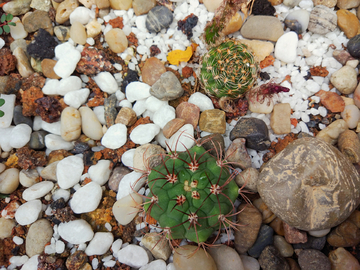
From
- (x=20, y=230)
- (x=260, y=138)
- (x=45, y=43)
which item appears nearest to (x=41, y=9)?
(x=45, y=43)

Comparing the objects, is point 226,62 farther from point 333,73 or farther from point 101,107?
point 101,107

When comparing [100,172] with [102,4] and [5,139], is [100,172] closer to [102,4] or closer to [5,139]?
[5,139]

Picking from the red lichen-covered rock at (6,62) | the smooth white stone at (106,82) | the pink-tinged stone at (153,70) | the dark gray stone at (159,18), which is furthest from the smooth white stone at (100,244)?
the dark gray stone at (159,18)

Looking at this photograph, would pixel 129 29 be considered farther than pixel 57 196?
Yes

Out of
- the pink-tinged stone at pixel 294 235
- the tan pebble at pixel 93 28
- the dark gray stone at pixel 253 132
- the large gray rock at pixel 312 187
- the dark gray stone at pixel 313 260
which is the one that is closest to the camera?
the large gray rock at pixel 312 187

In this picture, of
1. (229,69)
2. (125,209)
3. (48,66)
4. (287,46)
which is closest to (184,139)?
(229,69)

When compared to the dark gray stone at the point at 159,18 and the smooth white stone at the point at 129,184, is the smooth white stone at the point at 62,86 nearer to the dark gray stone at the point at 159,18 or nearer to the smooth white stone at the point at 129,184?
the dark gray stone at the point at 159,18
